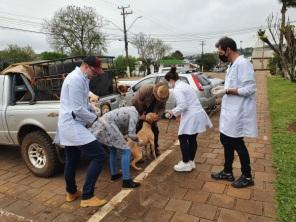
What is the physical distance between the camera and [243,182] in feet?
12.5

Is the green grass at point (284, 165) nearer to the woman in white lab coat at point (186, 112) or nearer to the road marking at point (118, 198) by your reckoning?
the woman in white lab coat at point (186, 112)

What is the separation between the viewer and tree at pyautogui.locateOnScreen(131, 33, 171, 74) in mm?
55188

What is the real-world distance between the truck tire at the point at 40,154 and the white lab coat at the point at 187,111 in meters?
1.98

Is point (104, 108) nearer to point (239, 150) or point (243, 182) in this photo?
point (239, 150)

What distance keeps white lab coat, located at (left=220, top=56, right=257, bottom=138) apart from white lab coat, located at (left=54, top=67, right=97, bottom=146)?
5.70 ft

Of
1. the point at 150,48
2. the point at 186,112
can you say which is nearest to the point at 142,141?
the point at 186,112

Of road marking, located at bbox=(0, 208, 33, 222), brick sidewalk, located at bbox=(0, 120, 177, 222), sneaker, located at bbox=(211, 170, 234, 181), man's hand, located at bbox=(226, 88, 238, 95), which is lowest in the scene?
road marking, located at bbox=(0, 208, 33, 222)

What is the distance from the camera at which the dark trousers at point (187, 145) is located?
4344mm

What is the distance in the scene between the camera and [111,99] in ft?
15.9

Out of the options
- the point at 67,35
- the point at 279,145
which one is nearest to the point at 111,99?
the point at 279,145

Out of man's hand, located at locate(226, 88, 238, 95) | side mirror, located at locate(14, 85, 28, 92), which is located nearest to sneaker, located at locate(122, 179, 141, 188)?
man's hand, located at locate(226, 88, 238, 95)

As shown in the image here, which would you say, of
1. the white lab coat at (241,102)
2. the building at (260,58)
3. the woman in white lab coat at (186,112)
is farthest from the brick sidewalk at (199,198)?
the building at (260,58)

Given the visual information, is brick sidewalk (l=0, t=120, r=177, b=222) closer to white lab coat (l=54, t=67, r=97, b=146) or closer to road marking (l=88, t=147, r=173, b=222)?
road marking (l=88, t=147, r=173, b=222)

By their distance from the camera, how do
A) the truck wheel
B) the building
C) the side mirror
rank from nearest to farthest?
the truck wheel
the side mirror
the building
